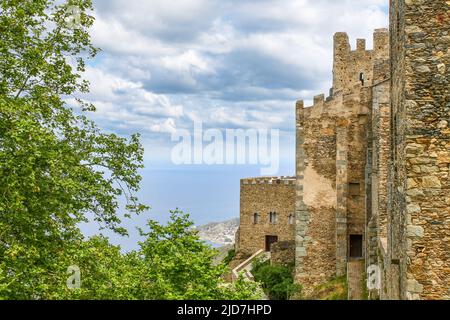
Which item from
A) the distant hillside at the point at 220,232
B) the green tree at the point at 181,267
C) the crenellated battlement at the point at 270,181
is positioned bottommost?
the distant hillside at the point at 220,232

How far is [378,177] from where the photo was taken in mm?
21734

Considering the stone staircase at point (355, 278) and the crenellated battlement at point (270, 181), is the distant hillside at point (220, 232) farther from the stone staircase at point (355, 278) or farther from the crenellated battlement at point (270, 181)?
the stone staircase at point (355, 278)

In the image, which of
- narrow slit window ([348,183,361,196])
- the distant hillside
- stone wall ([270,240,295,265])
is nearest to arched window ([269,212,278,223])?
stone wall ([270,240,295,265])

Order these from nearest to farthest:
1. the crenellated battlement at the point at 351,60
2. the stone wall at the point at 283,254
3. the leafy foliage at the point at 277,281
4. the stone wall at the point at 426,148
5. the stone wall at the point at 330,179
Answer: the stone wall at the point at 426,148
the stone wall at the point at 330,179
the leafy foliage at the point at 277,281
the stone wall at the point at 283,254
the crenellated battlement at the point at 351,60

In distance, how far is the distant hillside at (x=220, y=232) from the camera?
266 feet

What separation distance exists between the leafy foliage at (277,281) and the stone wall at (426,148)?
60.2ft

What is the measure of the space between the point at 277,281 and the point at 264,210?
13991 mm

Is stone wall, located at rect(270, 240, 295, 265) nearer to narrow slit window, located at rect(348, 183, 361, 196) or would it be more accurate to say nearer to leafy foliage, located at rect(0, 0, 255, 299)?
narrow slit window, located at rect(348, 183, 361, 196)

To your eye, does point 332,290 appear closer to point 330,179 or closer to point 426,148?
point 330,179

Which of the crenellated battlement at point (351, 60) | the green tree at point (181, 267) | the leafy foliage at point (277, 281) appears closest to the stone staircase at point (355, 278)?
the leafy foliage at point (277, 281)

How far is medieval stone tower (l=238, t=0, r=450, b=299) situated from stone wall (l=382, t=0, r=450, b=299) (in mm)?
17

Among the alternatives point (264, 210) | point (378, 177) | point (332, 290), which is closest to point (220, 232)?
point (264, 210)
